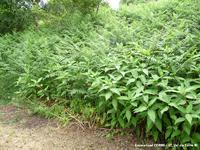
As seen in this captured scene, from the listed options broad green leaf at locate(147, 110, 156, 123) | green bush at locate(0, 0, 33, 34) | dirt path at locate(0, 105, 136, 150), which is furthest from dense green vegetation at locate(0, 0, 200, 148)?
green bush at locate(0, 0, 33, 34)

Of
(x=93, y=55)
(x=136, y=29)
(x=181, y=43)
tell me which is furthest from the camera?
(x=136, y=29)

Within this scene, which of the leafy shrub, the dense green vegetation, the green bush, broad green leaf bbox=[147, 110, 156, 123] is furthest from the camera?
the green bush

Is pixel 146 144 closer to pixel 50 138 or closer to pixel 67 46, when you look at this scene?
pixel 50 138

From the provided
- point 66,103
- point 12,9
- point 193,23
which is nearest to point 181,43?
point 193,23

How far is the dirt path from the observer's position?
336cm

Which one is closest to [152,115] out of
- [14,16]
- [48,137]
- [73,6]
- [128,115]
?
[128,115]

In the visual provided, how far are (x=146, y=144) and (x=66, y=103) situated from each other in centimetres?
152

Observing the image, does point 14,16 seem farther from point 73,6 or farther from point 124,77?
point 124,77

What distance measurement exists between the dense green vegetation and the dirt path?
207 millimetres

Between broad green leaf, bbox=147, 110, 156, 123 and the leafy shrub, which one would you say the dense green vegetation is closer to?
broad green leaf, bbox=147, 110, 156, 123

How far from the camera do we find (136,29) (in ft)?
18.2

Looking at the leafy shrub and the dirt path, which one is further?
the leafy shrub

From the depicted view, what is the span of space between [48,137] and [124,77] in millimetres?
1257

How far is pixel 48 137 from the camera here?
11.8ft
